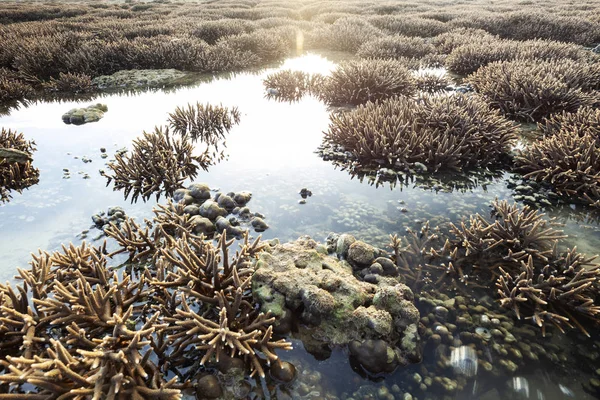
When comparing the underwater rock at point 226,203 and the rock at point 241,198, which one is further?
the rock at point 241,198

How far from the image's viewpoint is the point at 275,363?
2480mm

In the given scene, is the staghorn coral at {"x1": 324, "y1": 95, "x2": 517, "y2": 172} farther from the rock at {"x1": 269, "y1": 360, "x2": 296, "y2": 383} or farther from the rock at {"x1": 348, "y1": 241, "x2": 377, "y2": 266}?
the rock at {"x1": 269, "y1": 360, "x2": 296, "y2": 383}

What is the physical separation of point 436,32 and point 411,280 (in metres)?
20.4

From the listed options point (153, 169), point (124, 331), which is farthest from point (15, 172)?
point (124, 331)

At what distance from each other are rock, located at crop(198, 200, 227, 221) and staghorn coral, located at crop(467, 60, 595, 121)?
23.0ft

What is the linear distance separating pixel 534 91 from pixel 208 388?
894cm

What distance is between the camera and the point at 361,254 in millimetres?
3479

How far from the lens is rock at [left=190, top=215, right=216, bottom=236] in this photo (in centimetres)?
416

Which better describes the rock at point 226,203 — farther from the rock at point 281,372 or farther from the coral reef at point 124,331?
the rock at point 281,372

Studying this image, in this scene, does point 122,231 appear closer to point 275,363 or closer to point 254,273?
point 254,273

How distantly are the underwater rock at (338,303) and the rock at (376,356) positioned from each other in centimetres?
9

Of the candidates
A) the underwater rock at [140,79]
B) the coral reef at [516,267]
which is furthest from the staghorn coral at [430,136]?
the underwater rock at [140,79]

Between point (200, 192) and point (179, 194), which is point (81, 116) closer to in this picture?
point (179, 194)

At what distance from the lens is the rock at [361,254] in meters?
3.48
